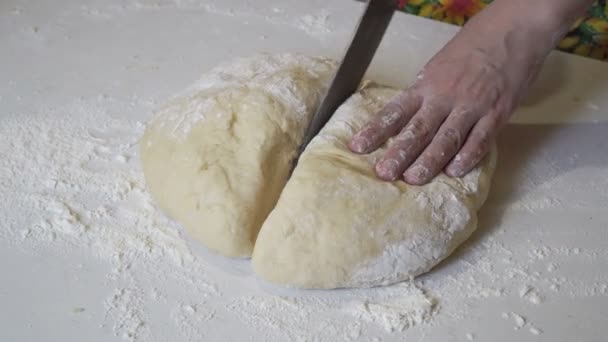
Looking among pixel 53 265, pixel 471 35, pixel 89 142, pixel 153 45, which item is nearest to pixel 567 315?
pixel 471 35

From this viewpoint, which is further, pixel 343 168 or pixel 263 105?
pixel 263 105

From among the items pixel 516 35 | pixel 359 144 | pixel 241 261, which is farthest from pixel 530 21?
pixel 241 261

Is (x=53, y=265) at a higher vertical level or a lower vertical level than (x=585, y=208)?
lower

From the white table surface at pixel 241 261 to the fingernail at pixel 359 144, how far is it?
288mm

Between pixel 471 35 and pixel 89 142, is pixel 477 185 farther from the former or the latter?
pixel 89 142

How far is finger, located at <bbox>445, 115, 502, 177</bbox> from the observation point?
1.34 metres

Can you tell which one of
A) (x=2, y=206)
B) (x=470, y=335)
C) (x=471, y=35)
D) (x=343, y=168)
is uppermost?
(x=471, y=35)

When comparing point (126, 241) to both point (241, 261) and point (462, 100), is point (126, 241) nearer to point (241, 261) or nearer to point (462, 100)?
point (241, 261)

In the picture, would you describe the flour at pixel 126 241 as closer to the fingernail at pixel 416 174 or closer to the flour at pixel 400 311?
the flour at pixel 400 311

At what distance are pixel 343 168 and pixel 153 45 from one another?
2.93 feet

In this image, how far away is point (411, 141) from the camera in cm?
132

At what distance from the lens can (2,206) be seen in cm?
139

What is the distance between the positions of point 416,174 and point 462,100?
0.22m

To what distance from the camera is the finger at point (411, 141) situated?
129 centimetres
